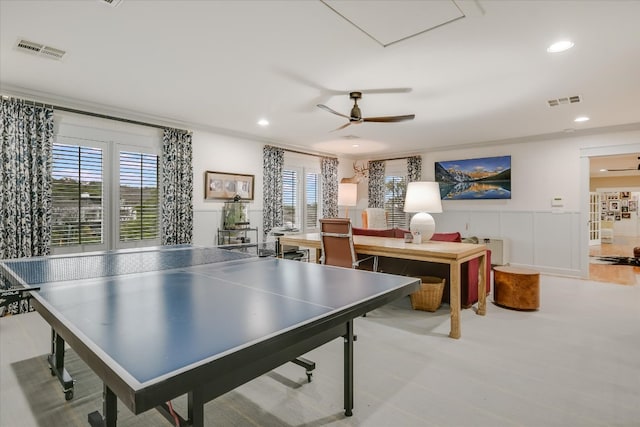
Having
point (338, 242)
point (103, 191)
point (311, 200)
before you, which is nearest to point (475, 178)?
point (311, 200)

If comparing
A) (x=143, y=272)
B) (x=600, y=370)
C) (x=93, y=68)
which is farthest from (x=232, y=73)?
(x=600, y=370)

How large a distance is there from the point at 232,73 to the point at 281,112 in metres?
1.41

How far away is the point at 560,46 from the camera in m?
2.85

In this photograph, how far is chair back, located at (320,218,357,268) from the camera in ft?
12.1

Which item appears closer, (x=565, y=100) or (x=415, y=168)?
(x=565, y=100)

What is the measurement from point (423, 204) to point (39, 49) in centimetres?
387

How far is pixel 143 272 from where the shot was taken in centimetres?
209

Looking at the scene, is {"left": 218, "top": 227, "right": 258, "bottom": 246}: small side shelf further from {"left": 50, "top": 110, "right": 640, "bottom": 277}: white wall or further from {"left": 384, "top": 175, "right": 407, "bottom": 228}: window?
{"left": 384, "top": 175, "right": 407, "bottom": 228}: window

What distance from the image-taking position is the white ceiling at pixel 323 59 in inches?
94.7

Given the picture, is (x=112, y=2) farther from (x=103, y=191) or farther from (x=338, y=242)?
(x=103, y=191)

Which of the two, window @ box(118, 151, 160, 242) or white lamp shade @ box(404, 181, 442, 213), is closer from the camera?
white lamp shade @ box(404, 181, 442, 213)

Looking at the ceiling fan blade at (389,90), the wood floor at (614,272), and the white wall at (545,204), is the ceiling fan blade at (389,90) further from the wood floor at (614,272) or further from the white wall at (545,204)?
the wood floor at (614,272)

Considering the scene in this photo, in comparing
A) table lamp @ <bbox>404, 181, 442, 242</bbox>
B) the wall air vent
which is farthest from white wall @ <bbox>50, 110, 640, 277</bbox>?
table lamp @ <bbox>404, 181, 442, 242</bbox>

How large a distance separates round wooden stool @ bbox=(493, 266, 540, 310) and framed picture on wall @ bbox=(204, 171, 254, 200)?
431 centimetres
